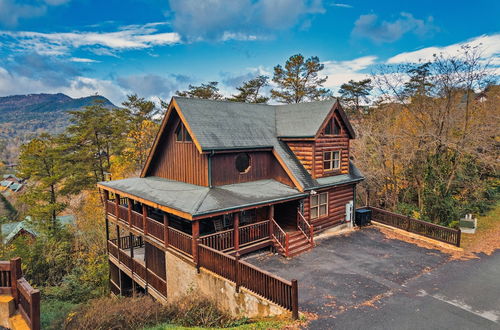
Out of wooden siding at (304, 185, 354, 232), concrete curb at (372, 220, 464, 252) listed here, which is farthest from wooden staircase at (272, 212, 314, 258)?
concrete curb at (372, 220, 464, 252)

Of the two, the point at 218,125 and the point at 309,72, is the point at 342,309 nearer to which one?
the point at 218,125

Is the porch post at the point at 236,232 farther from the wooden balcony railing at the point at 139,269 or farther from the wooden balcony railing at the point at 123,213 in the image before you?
the wooden balcony railing at the point at 123,213

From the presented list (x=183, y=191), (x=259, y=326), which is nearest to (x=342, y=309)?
(x=259, y=326)

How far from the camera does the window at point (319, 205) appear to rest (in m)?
15.3

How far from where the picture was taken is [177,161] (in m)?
14.8

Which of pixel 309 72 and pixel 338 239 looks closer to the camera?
pixel 338 239

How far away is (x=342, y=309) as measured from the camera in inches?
332

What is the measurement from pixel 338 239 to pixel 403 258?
10.6 ft

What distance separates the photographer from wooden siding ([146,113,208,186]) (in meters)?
13.3

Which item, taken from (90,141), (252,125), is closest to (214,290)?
(252,125)

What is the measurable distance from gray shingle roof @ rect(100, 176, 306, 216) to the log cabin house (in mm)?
46

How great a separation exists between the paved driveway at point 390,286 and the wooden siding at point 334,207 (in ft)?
4.41

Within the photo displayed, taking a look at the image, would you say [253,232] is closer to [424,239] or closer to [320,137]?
[320,137]

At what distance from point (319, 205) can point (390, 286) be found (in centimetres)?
600
